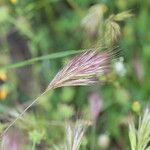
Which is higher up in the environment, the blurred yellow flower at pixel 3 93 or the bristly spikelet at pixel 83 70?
the blurred yellow flower at pixel 3 93

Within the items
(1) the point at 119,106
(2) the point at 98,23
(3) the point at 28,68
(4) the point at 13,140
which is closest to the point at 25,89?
(3) the point at 28,68

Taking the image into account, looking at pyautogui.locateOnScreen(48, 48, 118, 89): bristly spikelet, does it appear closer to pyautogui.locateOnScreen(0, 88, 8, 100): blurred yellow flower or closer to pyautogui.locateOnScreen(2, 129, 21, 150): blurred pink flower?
pyautogui.locateOnScreen(2, 129, 21, 150): blurred pink flower

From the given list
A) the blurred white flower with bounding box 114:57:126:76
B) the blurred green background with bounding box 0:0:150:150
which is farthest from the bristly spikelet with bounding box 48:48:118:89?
the blurred white flower with bounding box 114:57:126:76

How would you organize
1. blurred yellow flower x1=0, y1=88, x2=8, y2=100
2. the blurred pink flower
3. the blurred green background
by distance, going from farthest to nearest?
blurred yellow flower x1=0, y1=88, x2=8, y2=100 → the blurred green background → the blurred pink flower

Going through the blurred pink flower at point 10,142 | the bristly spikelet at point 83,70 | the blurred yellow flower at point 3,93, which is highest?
the blurred yellow flower at point 3,93

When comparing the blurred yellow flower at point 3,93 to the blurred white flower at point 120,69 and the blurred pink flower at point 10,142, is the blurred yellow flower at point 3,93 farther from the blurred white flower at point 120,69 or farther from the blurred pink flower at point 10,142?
the blurred pink flower at point 10,142

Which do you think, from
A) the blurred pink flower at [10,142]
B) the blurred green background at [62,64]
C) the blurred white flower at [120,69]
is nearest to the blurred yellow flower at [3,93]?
the blurred green background at [62,64]

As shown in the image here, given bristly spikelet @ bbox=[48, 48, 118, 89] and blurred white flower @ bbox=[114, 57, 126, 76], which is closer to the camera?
bristly spikelet @ bbox=[48, 48, 118, 89]

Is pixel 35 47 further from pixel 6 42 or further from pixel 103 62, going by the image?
pixel 103 62
